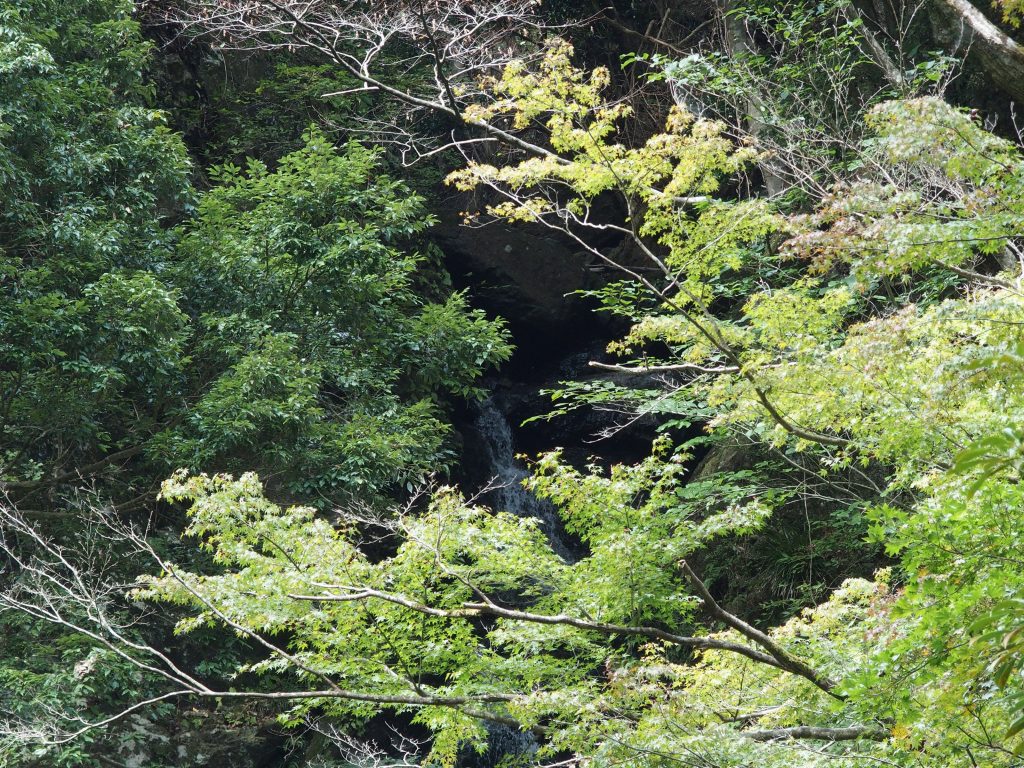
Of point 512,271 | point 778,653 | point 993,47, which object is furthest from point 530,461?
point 512,271

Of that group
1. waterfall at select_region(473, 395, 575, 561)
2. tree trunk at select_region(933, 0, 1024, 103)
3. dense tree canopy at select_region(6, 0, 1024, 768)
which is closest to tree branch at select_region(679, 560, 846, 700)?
dense tree canopy at select_region(6, 0, 1024, 768)

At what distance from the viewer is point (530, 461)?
7078 millimetres

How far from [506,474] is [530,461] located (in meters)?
7.69

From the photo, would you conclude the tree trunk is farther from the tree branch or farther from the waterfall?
the waterfall

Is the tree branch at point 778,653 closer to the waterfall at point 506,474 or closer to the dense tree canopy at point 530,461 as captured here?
the dense tree canopy at point 530,461

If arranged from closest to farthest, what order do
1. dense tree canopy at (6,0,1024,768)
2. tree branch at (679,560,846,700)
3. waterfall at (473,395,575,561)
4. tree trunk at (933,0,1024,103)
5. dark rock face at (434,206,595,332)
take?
dense tree canopy at (6,0,1024,768) → tree branch at (679,560,846,700) → tree trunk at (933,0,1024,103) → waterfall at (473,395,575,561) → dark rock face at (434,206,595,332)

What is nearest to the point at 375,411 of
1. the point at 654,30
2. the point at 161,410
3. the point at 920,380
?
the point at 161,410

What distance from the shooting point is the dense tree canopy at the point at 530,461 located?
4926 millimetres

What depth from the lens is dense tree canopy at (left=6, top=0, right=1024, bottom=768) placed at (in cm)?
493

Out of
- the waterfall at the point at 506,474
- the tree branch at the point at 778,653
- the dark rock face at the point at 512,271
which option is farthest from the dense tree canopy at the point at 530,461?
the dark rock face at the point at 512,271

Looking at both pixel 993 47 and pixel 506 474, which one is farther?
pixel 506 474

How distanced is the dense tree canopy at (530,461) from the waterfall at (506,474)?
43cm

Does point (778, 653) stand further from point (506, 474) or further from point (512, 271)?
point (512, 271)

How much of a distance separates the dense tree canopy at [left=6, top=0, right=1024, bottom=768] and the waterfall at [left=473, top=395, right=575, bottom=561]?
1.41 ft
